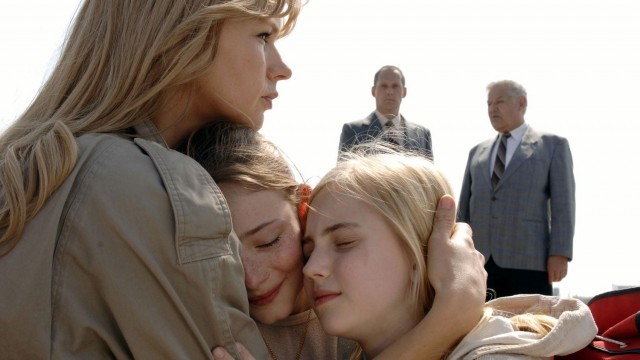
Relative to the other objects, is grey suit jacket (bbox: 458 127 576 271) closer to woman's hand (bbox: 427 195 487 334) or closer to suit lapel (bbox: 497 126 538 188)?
suit lapel (bbox: 497 126 538 188)

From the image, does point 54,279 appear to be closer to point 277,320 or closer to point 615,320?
point 277,320

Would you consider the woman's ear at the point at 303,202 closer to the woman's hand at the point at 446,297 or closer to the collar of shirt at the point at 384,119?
the woman's hand at the point at 446,297

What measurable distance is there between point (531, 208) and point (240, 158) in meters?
4.68

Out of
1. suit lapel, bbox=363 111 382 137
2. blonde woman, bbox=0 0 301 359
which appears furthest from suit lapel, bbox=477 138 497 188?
blonde woman, bbox=0 0 301 359

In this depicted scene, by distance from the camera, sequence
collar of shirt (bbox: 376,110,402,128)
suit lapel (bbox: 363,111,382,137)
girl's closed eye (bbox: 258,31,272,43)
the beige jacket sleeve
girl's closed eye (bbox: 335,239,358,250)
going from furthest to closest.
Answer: collar of shirt (bbox: 376,110,402,128) < suit lapel (bbox: 363,111,382,137) < girl's closed eye (bbox: 258,31,272,43) < girl's closed eye (bbox: 335,239,358,250) < the beige jacket sleeve

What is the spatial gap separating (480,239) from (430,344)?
476cm

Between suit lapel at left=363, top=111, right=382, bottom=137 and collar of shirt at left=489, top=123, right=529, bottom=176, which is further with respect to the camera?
suit lapel at left=363, top=111, right=382, bottom=137

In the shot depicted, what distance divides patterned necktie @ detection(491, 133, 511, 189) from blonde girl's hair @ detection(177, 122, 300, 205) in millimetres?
4620

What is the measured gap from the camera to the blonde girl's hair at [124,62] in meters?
2.13

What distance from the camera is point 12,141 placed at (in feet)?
6.79

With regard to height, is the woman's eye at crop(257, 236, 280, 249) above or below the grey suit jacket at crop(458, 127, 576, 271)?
above

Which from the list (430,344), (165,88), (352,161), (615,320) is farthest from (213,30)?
(615,320)

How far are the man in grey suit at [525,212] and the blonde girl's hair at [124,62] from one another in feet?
15.3

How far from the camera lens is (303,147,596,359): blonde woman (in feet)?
7.01
